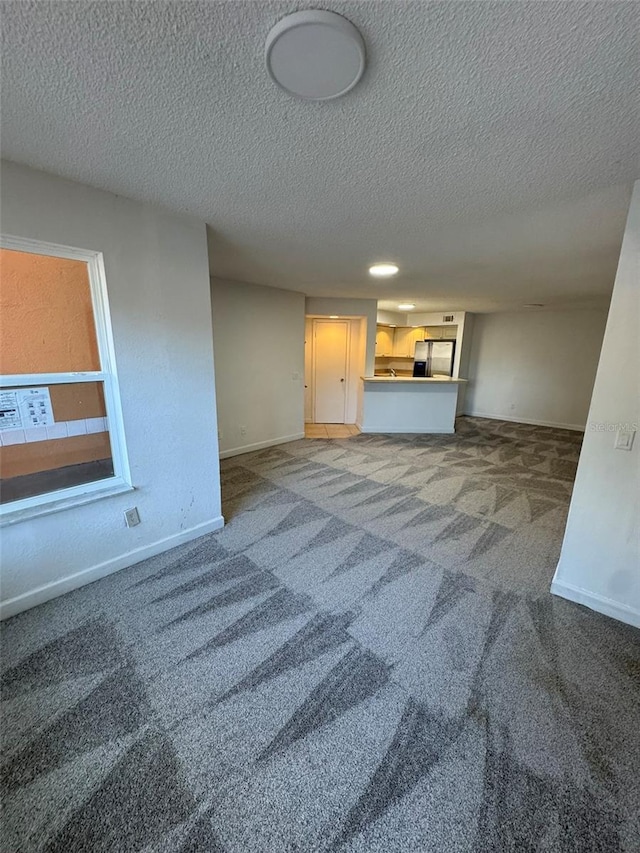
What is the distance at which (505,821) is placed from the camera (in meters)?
1.07

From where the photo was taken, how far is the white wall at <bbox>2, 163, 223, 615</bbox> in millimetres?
1764

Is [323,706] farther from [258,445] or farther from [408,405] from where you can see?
[408,405]

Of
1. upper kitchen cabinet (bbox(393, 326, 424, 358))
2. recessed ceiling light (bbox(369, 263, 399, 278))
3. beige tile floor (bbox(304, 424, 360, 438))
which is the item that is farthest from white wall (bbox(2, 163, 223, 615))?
upper kitchen cabinet (bbox(393, 326, 424, 358))

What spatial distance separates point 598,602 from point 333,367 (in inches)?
203

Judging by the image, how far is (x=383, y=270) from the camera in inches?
135

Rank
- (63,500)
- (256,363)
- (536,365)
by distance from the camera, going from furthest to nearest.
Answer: (536,365) < (256,363) < (63,500)

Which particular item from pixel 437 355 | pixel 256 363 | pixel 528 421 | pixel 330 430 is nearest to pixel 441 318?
pixel 437 355

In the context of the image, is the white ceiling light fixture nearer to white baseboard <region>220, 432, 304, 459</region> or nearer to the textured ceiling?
the textured ceiling

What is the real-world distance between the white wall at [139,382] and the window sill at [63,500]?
5 centimetres

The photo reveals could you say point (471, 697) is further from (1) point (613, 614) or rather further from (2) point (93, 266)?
(2) point (93, 266)

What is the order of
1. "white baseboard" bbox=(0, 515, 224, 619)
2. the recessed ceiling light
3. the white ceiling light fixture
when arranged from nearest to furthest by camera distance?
the white ceiling light fixture < "white baseboard" bbox=(0, 515, 224, 619) < the recessed ceiling light

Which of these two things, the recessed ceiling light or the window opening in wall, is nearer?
the window opening in wall

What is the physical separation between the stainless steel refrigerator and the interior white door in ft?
7.11

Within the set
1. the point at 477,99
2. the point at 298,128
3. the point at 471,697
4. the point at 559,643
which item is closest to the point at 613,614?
the point at 559,643
